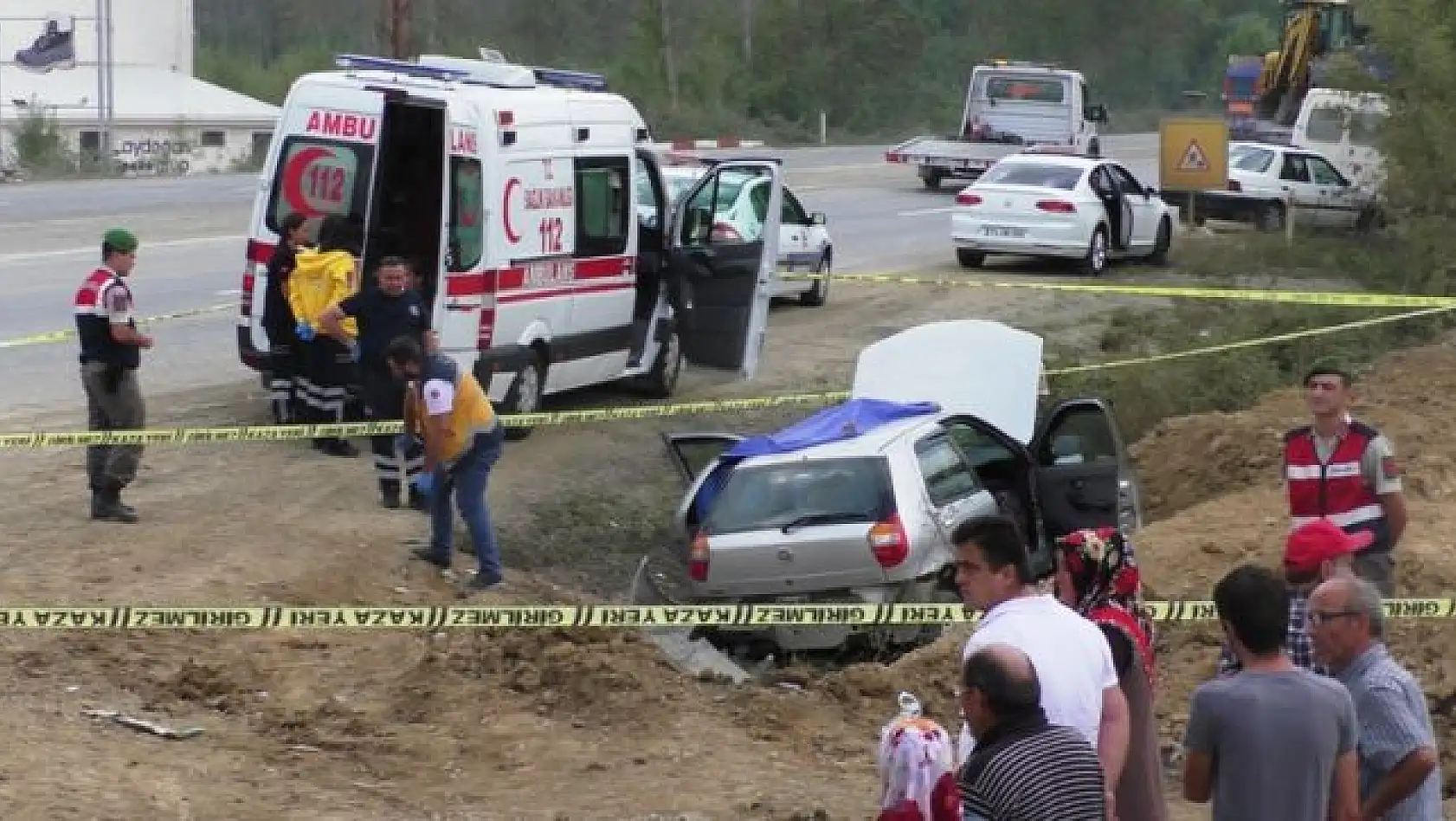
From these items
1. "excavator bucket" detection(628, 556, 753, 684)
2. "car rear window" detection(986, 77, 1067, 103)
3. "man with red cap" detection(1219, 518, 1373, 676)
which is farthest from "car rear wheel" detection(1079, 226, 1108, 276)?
"man with red cap" detection(1219, 518, 1373, 676)

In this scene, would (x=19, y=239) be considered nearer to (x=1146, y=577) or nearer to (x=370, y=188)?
(x=370, y=188)

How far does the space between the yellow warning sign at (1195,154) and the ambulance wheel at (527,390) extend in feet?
56.0

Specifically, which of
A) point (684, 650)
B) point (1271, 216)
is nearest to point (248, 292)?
point (684, 650)

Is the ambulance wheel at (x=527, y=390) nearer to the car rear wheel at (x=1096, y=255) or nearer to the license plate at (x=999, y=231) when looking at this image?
the license plate at (x=999, y=231)

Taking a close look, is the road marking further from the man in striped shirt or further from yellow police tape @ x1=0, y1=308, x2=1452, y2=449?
the man in striped shirt

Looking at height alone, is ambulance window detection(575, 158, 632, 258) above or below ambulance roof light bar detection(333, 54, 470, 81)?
below

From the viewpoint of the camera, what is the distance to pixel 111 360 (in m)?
12.1

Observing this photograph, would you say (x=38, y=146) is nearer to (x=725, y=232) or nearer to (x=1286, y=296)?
(x=725, y=232)

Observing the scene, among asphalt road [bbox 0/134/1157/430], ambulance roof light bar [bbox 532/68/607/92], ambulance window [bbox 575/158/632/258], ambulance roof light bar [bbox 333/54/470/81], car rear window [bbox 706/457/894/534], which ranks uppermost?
ambulance roof light bar [bbox 333/54/470/81]

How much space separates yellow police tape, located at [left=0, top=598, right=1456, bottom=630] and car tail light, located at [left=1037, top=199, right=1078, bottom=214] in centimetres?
1662

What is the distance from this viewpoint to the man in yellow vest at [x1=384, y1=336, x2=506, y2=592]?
1170cm

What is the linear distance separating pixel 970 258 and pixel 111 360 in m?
17.1

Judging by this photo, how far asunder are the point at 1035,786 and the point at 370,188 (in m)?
10.2

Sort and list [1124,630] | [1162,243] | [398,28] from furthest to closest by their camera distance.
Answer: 1. [398,28]
2. [1162,243]
3. [1124,630]
